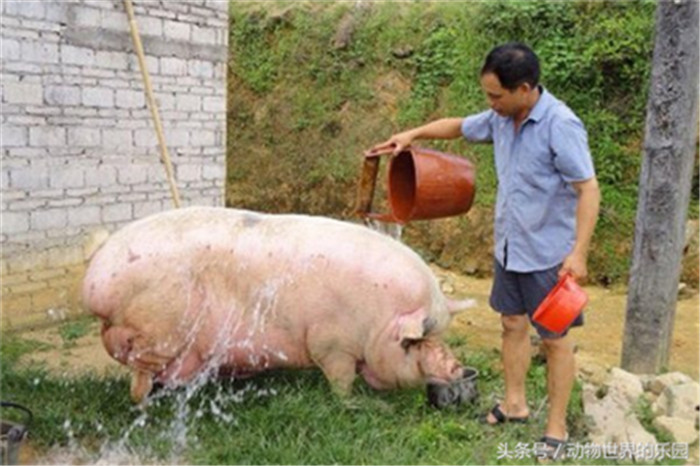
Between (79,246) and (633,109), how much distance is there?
6.59 m

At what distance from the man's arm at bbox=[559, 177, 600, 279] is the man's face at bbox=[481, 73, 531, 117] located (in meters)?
0.47

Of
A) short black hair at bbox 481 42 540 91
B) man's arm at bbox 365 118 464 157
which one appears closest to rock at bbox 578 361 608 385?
man's arm at bbox 365 118 464 157

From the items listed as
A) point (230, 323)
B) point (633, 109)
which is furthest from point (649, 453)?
point (633, 109)

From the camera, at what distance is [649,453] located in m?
3.89

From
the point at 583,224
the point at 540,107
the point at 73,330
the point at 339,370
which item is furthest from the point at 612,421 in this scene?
the point at 73,330

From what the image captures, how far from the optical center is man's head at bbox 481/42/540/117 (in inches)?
138

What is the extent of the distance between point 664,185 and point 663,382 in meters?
1.34

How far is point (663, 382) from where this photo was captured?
4984 millimetres

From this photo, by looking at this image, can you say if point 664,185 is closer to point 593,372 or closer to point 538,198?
point 593,372

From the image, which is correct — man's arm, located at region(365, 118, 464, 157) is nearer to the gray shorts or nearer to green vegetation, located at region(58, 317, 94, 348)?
the gray shorts

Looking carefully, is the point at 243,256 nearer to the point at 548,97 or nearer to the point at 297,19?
the point at 548,97

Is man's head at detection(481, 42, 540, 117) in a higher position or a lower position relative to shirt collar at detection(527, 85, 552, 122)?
higher

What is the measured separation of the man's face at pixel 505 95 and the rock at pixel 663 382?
7.65 ft

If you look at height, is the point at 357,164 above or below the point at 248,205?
above
